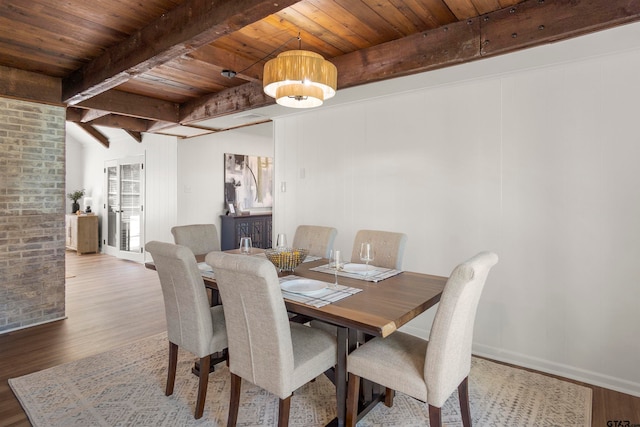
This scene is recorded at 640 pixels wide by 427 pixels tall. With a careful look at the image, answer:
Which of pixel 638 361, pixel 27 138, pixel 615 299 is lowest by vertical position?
pixel 638 361

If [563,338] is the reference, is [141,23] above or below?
above

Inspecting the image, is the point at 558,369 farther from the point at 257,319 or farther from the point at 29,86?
the point at 29,86

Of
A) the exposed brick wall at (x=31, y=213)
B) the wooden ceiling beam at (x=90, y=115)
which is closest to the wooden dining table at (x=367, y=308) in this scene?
the exposed brick wall at (x=31, y=213)

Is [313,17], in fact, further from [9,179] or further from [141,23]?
[9,179]

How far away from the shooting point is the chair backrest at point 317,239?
3104 millimetres

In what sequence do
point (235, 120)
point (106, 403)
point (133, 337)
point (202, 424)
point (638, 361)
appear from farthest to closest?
point (235, 120) → point (133, 337) → point (638, 361) → point (106, 403) → point (202, 424)

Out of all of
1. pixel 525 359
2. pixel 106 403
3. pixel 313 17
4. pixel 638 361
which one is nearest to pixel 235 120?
pixel 313 17

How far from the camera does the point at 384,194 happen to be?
346 cm

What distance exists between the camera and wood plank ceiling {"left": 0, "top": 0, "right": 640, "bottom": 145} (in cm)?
197

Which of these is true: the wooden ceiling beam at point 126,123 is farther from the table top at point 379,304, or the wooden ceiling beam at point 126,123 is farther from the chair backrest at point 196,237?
the table top at point 379,304

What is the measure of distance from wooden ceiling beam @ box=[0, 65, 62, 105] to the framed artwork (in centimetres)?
312

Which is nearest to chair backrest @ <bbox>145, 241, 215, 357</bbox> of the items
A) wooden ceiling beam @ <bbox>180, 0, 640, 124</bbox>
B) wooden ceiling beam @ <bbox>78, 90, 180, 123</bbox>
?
wooden ceiling beam @ <bbox>180, 0, 640, 124</bbox>

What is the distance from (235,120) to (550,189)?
3.60 m

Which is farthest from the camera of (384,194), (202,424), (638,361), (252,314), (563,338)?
(384,194)
